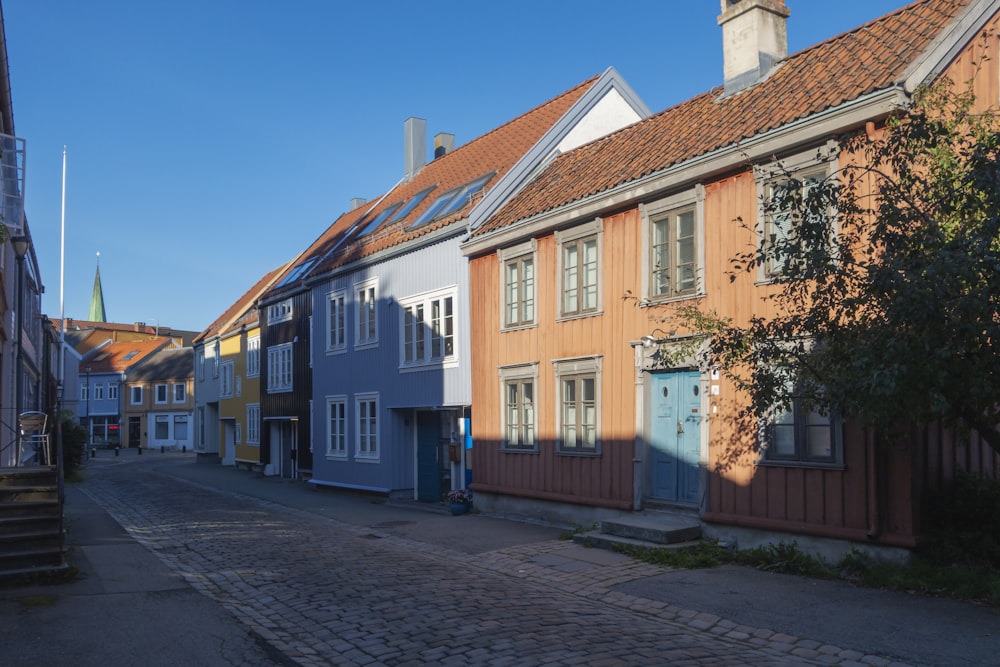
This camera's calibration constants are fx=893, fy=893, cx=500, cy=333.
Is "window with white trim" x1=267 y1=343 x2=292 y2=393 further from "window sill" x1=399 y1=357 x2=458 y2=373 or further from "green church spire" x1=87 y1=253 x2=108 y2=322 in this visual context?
"green church spire" x1=87 y1=253 x2=108 y2=322

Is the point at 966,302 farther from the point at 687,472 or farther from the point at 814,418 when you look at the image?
the point at 687,472

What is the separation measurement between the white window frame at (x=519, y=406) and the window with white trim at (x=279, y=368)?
14.7 meters

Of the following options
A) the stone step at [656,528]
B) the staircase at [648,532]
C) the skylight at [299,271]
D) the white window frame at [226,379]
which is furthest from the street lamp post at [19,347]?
the white window frame at [226,379]

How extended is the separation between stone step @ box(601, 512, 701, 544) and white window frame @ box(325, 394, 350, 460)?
12.0 metres

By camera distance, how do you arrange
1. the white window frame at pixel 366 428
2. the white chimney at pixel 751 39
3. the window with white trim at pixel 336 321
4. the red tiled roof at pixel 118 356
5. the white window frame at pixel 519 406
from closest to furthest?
the white chimney at pixel 751 39 < the white window frame at pixel 519 406 < the white window frame at pixel 366 428 < the window with white trim at pixel 336 321 < the red tiled roof at pixel 118 356

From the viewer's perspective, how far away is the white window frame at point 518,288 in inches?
642

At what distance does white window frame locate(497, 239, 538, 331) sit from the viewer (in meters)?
16.3

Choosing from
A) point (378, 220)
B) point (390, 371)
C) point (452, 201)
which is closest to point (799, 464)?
point (452, 201)

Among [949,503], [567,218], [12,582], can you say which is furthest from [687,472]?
[12,582]

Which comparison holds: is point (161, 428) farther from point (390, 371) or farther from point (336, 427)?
point (390, 371)

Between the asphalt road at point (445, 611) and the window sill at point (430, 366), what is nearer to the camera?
the asphalt road at point (445, 611)

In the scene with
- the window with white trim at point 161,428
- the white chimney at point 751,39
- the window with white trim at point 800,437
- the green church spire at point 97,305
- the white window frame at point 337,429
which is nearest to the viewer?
the window with white trim at point 800,437

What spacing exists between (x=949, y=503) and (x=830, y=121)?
15.3 ft

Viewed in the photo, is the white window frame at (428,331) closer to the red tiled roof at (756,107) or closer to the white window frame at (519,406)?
the white window frame at (519,406)
